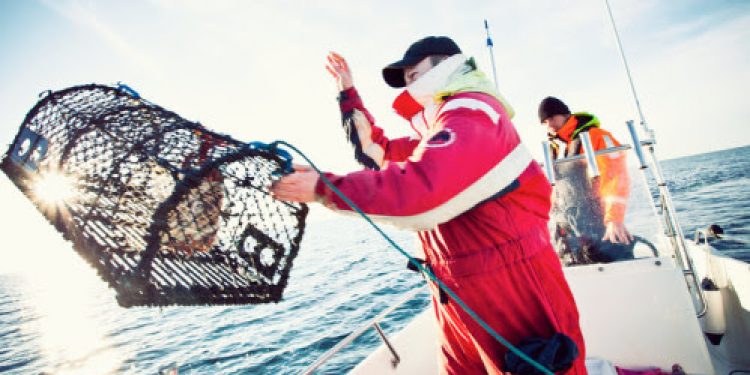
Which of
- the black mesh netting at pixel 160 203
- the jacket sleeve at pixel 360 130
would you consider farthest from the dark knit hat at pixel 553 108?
the black mesh netting at pixel 160 203

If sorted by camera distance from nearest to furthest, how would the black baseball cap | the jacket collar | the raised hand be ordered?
the black baseball cap, the raised hand, the jacket collar

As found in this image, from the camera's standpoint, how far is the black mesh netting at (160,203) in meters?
1.31

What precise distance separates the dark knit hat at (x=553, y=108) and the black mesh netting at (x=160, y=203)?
3522 mm

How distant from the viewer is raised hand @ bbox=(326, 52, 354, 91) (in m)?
2.26

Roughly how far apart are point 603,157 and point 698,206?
25.7 meters

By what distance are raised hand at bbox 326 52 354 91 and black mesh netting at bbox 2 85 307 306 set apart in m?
1.01

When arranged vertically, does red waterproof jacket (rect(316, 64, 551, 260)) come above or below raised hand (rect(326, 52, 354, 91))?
below

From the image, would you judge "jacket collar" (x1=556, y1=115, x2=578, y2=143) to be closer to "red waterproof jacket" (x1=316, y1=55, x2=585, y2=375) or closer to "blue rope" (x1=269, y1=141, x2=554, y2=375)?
"red waterproof jacket" (x1=316, y1=55, x2=585, y2=375)

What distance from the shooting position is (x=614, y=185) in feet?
10.4

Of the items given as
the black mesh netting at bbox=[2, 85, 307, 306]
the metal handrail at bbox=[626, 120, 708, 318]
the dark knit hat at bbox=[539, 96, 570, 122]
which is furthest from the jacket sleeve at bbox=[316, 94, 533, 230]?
the dark knit hat at bbox=[539, 96, 570, 122]

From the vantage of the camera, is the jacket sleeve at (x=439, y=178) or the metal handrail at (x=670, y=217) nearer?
the jacket sleeve at (x=439, y=178)

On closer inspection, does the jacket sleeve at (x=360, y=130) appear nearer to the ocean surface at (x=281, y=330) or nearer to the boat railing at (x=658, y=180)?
the boat railing at (x=658, y=180)

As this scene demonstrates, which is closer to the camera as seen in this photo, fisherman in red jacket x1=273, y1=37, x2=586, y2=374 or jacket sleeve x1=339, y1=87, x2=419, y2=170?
fisherman in red jacket x1=273, y1=37, x2=586, y2=374

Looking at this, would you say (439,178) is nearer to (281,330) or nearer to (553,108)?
(553,108)
